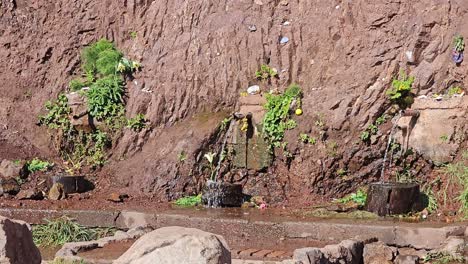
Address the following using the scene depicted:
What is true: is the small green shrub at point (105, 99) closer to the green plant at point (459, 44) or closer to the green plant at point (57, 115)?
the green plant at point (57, 115)

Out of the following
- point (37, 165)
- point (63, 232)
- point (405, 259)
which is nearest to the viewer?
point (405, 259)

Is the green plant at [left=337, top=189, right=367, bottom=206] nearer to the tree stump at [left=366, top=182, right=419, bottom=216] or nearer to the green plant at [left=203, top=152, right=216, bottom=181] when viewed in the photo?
the tree stump at [left=366, top=182, right=419, bottom=216]

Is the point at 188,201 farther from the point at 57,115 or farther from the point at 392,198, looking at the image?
the point at 57,115

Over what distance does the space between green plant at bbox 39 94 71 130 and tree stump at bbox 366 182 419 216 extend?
614cm

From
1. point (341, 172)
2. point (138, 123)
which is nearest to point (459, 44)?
point (341, 172)

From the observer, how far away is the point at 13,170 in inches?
545

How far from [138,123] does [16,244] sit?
912 cm

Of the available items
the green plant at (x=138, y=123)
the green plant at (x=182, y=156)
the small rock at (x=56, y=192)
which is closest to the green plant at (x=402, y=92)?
the green plant at (x=182, y=156)

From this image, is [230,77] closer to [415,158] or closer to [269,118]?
[269,118]

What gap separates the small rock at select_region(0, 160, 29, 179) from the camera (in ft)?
45.3

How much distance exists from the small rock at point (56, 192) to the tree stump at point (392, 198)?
503cm

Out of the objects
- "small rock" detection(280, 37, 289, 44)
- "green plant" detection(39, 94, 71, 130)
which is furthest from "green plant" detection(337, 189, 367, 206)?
"green plant" detection(39, 94, 71, 130)

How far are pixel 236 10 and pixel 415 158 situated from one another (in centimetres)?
463

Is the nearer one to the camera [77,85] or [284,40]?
[284,40]
